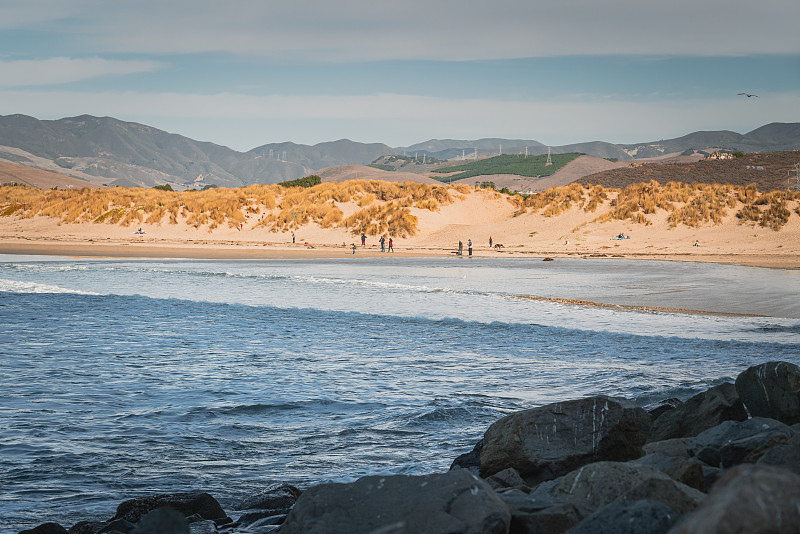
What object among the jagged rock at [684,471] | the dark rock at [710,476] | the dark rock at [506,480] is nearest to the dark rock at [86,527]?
the dark rock at [506,480]

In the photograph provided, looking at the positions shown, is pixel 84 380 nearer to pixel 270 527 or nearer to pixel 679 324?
pixel 270 527

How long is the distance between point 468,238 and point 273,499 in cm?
4171

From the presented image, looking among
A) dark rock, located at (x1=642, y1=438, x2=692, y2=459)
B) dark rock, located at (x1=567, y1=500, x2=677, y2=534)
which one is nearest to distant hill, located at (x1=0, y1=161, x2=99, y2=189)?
dark rock, located at (x1=642, y1=438, x2=692, y2=459)

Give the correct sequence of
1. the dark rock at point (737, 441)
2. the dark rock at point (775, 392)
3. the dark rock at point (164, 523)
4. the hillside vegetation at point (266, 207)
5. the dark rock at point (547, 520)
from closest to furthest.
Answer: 1. the dark rock at point (164, 523)
2. the dark rock at point (547, 520)
3. the dark rock at point (737, 441)
4. the dark rock at point (775, 392)
5. the hillside vegetation at point (266, 207)

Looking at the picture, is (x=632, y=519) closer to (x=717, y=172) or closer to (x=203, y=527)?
(x=203, y=527)

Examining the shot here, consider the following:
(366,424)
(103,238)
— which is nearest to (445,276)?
(366,424)

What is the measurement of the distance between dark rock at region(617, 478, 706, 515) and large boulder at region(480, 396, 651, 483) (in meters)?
1.94

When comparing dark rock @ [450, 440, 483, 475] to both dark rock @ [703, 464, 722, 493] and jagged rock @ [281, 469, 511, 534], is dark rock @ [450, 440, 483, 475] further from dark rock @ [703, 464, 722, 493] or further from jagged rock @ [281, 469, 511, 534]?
jagged rock @ [281, 469, 511, 534]

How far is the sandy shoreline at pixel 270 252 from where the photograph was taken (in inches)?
1271

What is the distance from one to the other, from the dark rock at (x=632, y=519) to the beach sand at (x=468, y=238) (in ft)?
87.9

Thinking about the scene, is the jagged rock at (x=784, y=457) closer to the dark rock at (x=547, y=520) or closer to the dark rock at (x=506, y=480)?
the dark rock at (x=547, y=520)

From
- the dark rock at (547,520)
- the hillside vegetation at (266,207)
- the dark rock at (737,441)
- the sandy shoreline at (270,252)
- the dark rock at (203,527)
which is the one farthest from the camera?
the hillside vegetation at (266,207)

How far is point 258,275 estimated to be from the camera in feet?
89.8

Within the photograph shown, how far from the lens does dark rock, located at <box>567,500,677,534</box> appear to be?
3.17 meters
